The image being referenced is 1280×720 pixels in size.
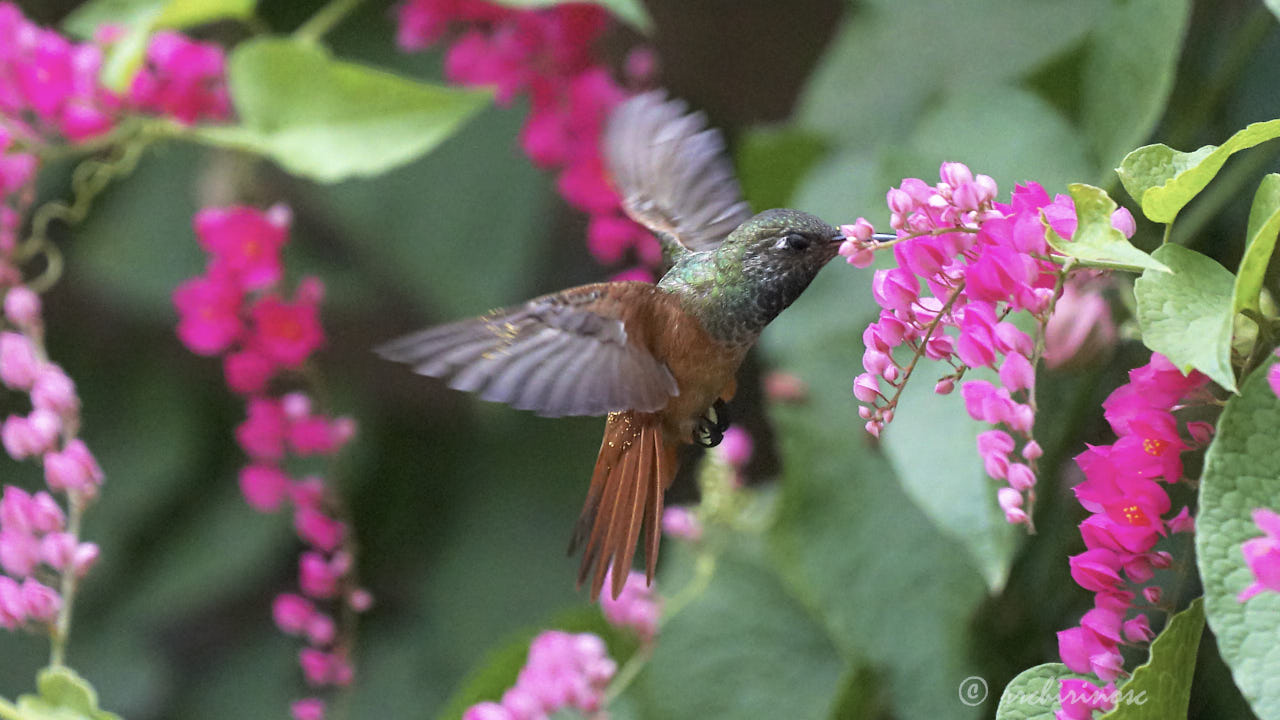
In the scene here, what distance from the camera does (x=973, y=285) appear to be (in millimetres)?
440

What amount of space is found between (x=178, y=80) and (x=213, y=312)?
211mm

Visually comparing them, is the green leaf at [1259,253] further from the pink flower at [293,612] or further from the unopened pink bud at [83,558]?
the pink flower at [293,612]

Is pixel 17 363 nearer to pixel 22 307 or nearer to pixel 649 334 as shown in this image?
pixel 22 307

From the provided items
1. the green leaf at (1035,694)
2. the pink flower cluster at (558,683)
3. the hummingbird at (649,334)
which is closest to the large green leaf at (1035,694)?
the green leaf at (1035,694)

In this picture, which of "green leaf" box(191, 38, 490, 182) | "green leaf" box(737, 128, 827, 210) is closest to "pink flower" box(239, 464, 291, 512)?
"green leaf" box(191, 38, 490, 182)

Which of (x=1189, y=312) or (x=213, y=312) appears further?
(x=213, y=312)

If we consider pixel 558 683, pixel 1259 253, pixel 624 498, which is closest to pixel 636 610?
pixel 558 683

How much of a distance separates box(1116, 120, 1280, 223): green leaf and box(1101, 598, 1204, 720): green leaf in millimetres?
160

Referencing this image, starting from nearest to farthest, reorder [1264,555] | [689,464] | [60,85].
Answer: [1264,555] → [60,85] → [689,464]

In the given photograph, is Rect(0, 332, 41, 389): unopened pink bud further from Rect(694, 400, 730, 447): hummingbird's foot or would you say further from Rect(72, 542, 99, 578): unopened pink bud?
Rect(694, 400, 730, 447): hummingbird's foot

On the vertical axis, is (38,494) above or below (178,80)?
below

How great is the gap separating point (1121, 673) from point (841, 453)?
0.48 m

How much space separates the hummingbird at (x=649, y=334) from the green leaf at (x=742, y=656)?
0.35 metres

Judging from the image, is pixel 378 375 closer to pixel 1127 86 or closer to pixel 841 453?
pixel 841 453
